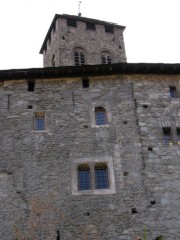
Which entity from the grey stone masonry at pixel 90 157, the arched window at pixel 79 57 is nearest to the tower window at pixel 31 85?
the grey stone masonry at pixel 90 157

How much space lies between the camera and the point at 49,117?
20078 mm

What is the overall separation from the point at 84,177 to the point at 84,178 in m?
0.04

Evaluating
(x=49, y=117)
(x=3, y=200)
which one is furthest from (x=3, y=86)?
(x=3, y=200)

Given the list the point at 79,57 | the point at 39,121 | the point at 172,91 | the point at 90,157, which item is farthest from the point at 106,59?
the point at 90,157

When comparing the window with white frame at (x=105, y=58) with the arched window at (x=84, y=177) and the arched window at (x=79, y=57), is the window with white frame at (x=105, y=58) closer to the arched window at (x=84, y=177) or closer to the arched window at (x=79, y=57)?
the arched window at (x=79, y=57)

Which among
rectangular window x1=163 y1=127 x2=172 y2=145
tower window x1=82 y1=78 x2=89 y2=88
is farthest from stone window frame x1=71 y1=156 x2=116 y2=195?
tower window x1=82 y1=78 x2=89 y2=88

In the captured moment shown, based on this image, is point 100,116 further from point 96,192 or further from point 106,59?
point 106,59

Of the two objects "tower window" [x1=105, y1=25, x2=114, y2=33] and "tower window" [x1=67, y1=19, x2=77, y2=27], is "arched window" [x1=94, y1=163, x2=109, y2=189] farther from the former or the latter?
"tower window" [x1=105, y1=25, x2=114, y2=33]

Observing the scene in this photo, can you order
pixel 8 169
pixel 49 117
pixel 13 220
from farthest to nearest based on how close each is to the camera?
pixel 49 117
pixel 8 169
pixel 13 220

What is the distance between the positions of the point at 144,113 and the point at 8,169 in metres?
6.20

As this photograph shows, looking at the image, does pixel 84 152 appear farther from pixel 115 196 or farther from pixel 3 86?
pixel 3 86

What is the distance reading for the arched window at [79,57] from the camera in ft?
106

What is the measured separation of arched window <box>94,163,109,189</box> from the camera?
1850cm

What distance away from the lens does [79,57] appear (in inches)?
1283
